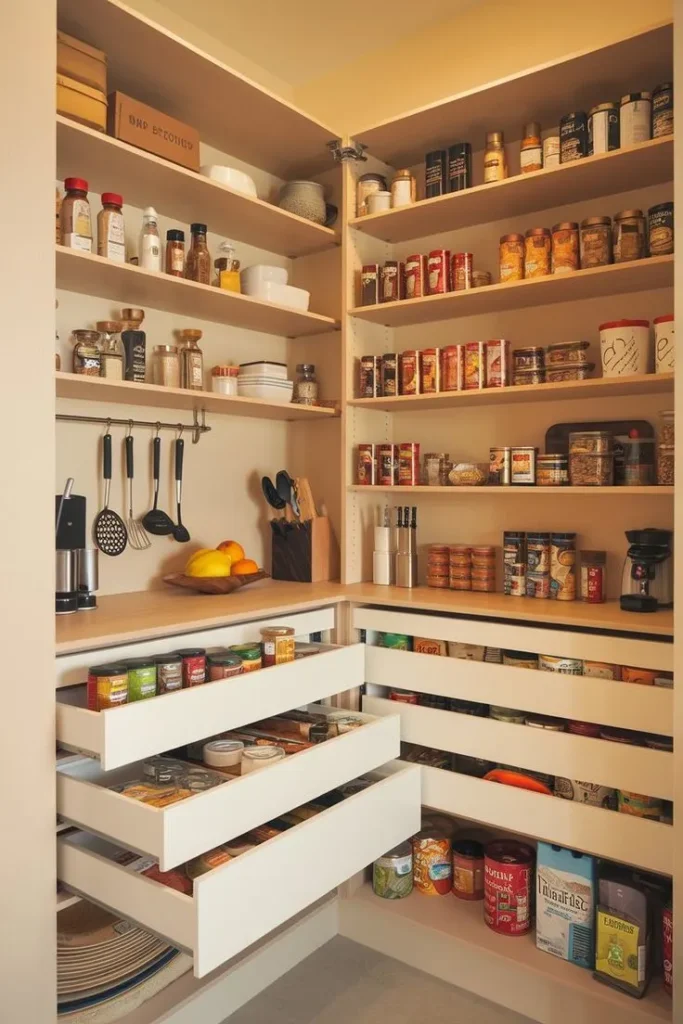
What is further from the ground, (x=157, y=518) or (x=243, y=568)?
(x=157, y=518)

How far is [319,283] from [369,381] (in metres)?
0.51

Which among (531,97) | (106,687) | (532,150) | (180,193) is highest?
(531,97)

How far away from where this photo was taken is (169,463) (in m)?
2.33

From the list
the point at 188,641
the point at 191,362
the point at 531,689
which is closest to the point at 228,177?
the point at 191,362

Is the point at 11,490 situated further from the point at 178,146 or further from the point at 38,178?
the point at 178,146

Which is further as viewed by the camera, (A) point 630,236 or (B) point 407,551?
(B) point 407,551

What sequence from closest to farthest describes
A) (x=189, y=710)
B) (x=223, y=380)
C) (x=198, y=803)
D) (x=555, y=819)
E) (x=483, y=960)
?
(x=198, y=803) → (x=189, y=710) → (x=555, y=819) → (x=483, y=960) → (x=223, y=380)

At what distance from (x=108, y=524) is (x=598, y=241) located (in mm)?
1576

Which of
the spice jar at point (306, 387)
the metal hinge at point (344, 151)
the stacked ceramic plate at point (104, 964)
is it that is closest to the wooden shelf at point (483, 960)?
the stacked ceramic plate at point (104, 964)

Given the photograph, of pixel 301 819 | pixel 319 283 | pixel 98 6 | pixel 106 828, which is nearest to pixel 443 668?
pixel 301 819

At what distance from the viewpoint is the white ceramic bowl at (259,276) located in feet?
7.64

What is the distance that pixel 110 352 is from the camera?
6.37 ft

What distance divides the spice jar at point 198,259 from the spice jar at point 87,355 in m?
0.36

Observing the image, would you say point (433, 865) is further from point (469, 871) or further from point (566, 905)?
point (566, 905)
